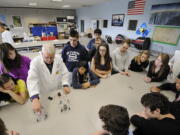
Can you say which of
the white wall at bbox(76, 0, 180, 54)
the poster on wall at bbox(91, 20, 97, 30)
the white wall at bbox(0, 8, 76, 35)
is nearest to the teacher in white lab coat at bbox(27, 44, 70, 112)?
the white wall at bbox(76, 0, 180, 54)

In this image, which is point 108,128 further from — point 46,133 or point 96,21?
point 96,21

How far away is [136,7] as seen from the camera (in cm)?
432

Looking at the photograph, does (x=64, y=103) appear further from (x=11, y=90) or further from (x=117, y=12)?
(x=117, y=12)

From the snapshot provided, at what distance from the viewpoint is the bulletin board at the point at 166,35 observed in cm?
333

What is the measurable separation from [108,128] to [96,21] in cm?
700

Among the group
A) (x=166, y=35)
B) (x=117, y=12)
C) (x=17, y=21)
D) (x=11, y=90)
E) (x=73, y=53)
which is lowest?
(x=11, y=90)

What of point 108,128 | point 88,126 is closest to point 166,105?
point 108,128

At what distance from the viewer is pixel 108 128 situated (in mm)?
710

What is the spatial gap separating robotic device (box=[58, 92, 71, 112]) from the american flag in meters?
4.42

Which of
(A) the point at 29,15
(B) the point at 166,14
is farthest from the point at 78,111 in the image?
(A) the point at 29,15

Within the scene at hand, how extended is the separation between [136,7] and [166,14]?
128cm

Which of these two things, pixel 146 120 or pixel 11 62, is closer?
pixel 146 120

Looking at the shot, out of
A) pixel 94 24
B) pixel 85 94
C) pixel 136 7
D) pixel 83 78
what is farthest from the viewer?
pixel 94 24

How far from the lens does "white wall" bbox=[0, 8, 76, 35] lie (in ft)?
25.4
